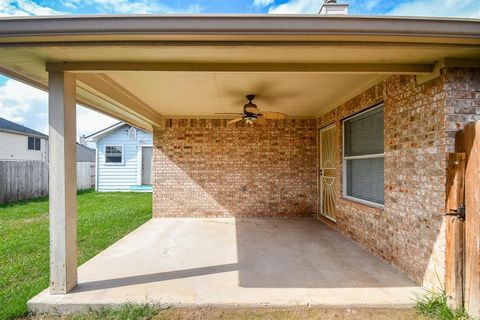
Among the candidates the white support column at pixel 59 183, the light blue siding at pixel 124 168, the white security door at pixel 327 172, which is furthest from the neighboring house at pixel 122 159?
the white support column at pixel 59 183

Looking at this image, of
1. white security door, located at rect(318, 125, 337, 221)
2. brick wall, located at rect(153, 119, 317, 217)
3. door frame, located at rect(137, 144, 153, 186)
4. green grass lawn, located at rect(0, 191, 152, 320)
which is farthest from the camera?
door frame, located at rect(137, 144, 153, 186)

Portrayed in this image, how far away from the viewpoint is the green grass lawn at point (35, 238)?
3021mm

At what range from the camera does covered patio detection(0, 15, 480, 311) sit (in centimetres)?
222

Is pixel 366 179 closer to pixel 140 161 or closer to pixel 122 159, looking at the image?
pixel 140 161

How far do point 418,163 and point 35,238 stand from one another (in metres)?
6.28

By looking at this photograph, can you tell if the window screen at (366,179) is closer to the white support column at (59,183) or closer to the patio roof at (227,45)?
the patio roof at (227,45)

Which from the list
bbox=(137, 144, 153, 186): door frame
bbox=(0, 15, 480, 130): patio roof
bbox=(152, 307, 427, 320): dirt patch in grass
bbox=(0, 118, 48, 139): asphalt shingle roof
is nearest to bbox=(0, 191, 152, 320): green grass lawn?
bbox=(152, 307, 427, 320): dirt patch in grass

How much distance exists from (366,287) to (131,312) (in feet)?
8.17

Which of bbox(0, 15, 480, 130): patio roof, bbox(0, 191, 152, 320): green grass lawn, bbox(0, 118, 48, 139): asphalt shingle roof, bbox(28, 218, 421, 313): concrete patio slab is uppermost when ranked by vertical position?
bbox(0, 118, 48, 139): asphalt shingle roof

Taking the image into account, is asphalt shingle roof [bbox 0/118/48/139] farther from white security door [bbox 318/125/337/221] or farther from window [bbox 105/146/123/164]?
white security door [bbox 318/125/337/221]

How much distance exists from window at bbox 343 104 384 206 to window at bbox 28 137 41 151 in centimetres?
1762

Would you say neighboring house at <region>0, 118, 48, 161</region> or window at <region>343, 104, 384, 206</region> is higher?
neighboring house at <region>0, 118, 48, 161</region>

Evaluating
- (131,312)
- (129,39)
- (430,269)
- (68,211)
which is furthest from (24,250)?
(430,269)

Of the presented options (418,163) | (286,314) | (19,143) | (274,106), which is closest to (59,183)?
(286,314)
